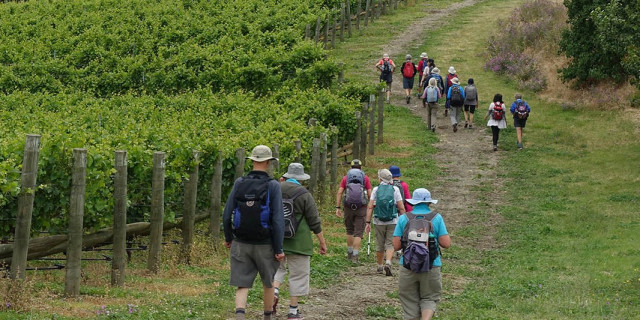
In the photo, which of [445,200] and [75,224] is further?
[445,200]

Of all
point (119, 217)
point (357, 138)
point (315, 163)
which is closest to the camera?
point (119, 217)

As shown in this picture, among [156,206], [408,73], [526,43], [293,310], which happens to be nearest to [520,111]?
[408,73]

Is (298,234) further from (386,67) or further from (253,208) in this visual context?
(386,67)

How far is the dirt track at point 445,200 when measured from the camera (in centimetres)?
1410

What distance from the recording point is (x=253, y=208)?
11.3m

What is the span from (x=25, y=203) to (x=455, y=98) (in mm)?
21697

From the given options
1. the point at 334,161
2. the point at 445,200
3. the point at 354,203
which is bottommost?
the point at 354,203

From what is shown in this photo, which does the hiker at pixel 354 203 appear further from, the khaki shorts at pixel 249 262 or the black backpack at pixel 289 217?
the khaki shorts at pixel 249 262

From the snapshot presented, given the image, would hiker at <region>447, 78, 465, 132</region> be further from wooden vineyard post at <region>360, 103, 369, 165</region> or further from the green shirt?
the green shirt

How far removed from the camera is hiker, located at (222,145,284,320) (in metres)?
11.3

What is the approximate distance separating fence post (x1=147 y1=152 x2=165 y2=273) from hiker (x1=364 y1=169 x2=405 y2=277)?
3567mm

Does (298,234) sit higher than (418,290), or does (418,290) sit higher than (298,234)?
(298,234)

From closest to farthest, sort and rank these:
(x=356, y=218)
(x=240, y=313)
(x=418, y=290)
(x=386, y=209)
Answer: (x=240, y=313) → (x=418, y=290) → (x=386, y=209) → (x=356, y=218)

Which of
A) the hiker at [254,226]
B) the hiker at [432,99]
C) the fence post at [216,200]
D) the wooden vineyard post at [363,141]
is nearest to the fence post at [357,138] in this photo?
the wooden vineyard post at [363,141]
